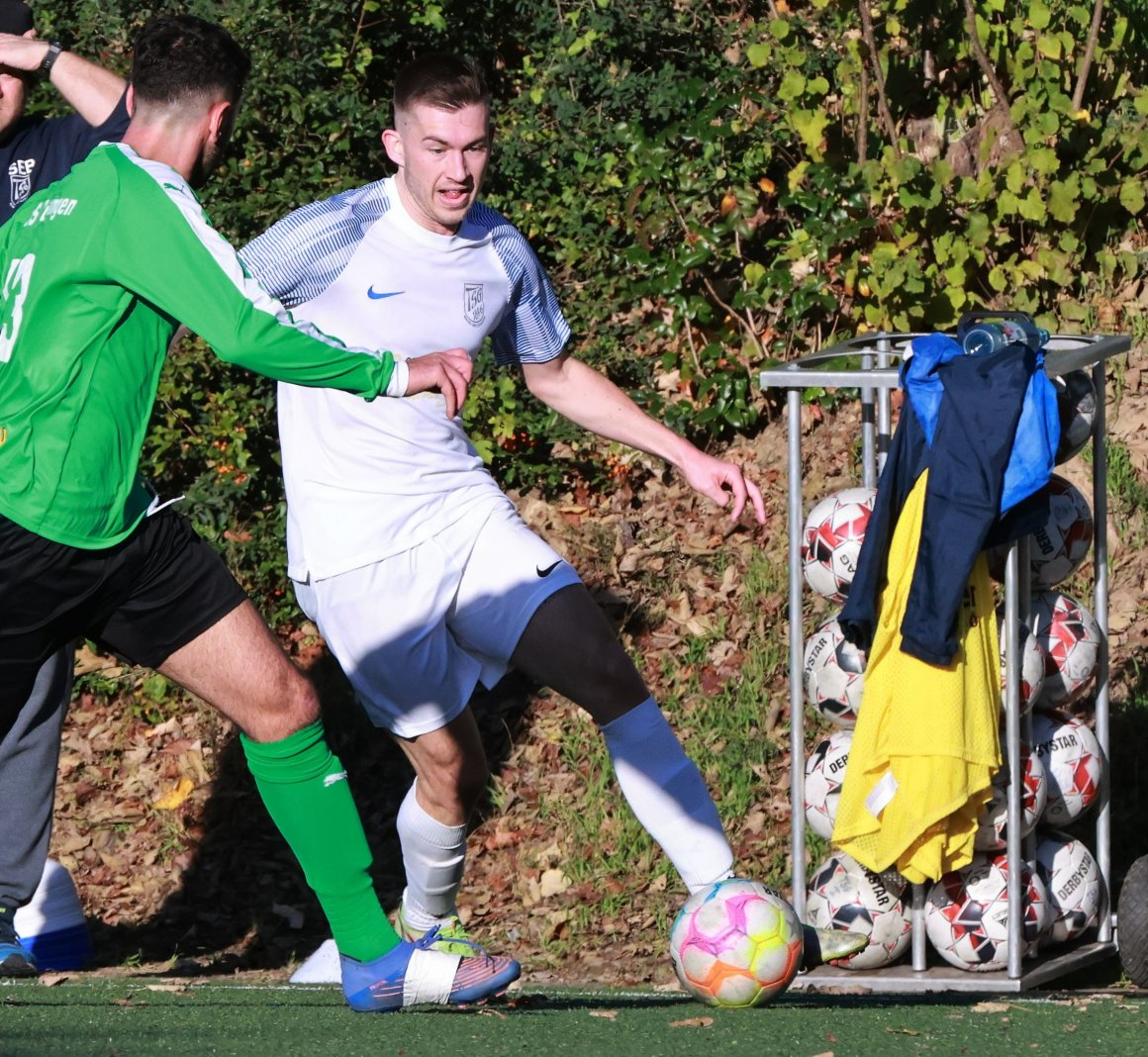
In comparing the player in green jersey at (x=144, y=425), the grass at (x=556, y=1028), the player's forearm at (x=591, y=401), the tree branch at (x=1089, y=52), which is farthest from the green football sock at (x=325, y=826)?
the tree branch at (x=1089, y=52)

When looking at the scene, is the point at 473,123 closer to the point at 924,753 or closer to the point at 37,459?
the point at 37,459

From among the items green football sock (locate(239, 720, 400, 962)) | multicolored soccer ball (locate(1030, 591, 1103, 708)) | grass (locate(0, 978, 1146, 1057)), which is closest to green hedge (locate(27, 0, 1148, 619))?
multicolored soccer ball (locate(1030, 591, 1103, 708))

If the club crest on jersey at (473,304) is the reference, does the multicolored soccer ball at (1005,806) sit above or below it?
below

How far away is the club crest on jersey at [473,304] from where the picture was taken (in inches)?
201

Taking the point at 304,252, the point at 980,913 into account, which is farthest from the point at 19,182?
the point at 980,913

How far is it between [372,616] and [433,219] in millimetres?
1099

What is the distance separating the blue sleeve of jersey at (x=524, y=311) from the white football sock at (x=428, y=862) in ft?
4.27

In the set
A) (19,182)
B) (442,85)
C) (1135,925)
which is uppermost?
(442,85)

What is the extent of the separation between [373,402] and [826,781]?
182 cm

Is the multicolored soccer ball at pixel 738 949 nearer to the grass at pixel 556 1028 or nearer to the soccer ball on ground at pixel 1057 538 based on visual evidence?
the grass at pixel 556 1028

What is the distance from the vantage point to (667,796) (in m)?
4.95

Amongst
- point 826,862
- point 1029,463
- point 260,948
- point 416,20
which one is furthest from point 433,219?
point 416,20

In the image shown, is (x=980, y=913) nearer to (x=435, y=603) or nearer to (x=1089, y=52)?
(x=435, y=603)

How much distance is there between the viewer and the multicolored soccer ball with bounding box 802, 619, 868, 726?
552cm
